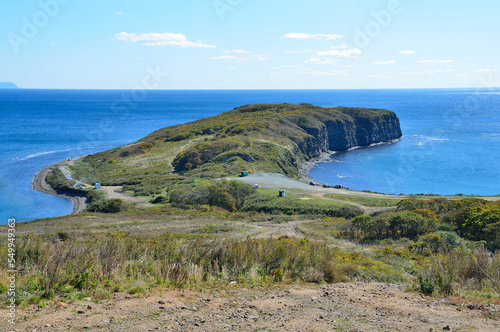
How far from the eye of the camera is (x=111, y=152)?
304ft

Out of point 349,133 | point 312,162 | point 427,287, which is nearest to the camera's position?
point 427,287

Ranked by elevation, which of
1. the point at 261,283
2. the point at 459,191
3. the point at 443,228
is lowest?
the point at 459,191

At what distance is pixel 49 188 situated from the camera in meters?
65.6

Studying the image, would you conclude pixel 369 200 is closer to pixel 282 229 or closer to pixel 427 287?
pixel 282 229

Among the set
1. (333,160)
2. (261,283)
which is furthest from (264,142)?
(261,283)

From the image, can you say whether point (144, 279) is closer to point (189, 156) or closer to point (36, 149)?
point (189, 156)

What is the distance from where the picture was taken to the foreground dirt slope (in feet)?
26.4

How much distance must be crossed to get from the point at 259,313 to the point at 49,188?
6551 centimetres

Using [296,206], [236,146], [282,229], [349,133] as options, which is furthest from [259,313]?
[349,133]

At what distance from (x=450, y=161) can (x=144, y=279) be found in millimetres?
99637

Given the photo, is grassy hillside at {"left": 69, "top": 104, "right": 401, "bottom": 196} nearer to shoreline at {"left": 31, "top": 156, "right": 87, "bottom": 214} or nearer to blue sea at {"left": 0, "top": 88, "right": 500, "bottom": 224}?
shoreline at {"left": 31, "top": 156, "right": 87, "bottom": 214}

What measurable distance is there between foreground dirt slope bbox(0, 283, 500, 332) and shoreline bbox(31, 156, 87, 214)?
46.6 metres

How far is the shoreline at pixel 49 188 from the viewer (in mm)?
54938

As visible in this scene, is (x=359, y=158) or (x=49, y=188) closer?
(x=49, y=188)
